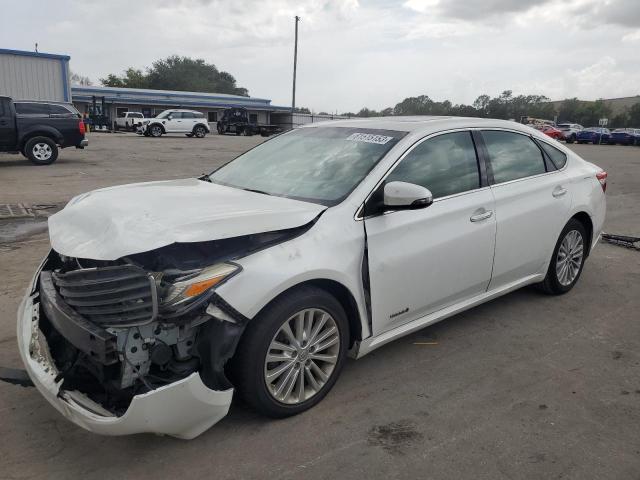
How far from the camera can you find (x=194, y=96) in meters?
54.7

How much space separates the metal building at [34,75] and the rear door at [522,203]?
23.6 meters

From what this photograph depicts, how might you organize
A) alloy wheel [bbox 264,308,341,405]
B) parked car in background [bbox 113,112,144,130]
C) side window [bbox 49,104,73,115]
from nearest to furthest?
alloy wheel [bbox 264,308,341,405]
side window [bbox 49,104,73,115]
parked car in background [bbox 113,112,144,130]

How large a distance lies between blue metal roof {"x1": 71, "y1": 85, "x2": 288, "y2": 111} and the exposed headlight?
48.2m

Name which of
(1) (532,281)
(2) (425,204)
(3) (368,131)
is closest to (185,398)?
(2) (425,204)

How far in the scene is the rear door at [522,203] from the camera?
3992mm

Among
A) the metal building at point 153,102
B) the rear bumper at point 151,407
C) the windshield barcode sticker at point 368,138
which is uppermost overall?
the metal building at point 153,102

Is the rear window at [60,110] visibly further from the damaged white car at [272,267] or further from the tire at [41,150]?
the damaged white car at [272,267]

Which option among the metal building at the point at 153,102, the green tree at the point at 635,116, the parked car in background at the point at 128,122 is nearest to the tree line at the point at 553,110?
the green tree at the point at 635,116

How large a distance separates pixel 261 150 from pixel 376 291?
174 cm

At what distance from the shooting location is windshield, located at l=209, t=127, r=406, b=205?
333cm

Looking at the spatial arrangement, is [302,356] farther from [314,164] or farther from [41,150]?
[41,150]

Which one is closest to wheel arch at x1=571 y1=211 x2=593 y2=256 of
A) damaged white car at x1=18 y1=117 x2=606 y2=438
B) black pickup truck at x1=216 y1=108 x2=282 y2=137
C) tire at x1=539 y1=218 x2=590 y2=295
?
tire at x1=539 y1=218 x2=590 y2=295

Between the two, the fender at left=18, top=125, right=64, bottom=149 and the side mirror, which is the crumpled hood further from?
the fender at left=18, top=125, right=64, bottom=149

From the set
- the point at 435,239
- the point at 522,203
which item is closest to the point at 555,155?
the point at 522,203
